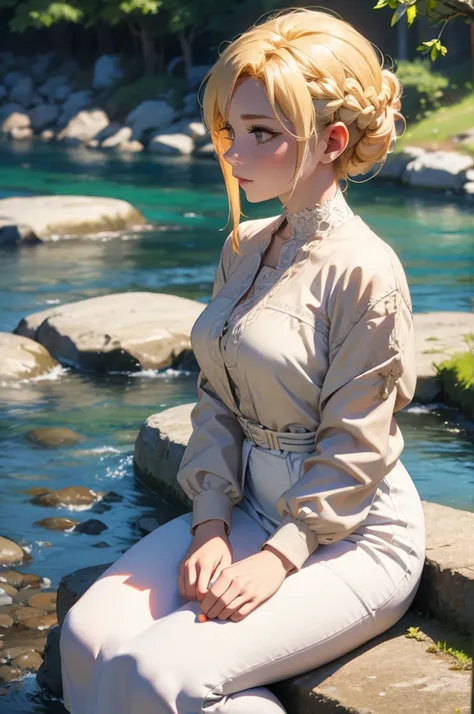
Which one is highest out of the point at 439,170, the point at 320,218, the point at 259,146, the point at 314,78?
the point at 314,78

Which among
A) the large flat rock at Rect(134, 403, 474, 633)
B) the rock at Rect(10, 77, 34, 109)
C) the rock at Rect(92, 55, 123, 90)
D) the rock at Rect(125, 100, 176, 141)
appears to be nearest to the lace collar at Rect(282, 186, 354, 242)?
the large flat rock at Rect(134, 403, 474, 633)

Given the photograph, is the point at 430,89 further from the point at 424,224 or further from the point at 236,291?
the point at 236,291

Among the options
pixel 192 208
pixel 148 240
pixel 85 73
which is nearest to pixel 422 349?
pixel 148 240

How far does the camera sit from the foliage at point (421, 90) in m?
23.6

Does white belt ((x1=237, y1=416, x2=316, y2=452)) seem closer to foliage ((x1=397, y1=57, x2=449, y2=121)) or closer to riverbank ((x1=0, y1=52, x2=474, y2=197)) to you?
riverbank ((x1=0, y1=52, x2=474, y2=197))

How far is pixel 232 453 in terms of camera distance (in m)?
3.06

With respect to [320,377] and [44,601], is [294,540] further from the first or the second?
[44,601]

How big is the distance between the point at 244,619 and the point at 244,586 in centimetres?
7

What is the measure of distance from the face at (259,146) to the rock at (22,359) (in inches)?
210

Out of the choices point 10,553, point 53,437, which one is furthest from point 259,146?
point 53,437

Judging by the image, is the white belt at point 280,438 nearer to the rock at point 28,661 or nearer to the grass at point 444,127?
the rock at point 28,661

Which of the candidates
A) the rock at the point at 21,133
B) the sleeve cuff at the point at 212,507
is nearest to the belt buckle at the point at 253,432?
the sleeve cuff at the point at 212,507

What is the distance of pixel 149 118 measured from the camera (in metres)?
28.6

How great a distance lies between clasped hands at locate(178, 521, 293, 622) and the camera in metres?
2.62
